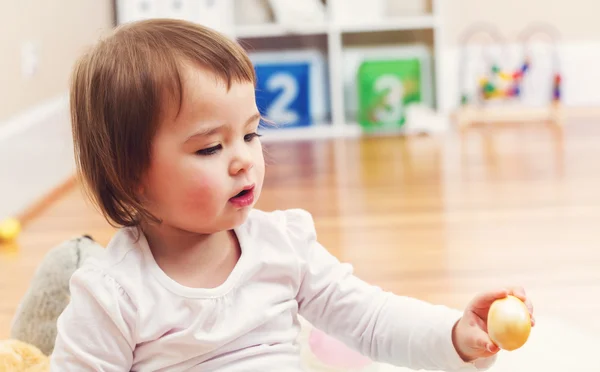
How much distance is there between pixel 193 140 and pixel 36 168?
1578 mm

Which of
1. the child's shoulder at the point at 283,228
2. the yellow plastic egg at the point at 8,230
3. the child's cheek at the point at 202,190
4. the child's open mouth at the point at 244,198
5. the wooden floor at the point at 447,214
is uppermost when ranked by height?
the child's cheek at the point at 202,190

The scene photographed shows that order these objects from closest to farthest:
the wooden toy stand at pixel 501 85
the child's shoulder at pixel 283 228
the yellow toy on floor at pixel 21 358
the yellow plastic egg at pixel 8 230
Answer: the child's shoulder at pixel 283 228 < the yellow toy on floor at pixel 21 358 < the yellow plastic egg at pixel 8 230 < the wooden toy stand at pixel 501 85

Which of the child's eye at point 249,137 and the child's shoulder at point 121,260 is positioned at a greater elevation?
the child's eye at point 249,137

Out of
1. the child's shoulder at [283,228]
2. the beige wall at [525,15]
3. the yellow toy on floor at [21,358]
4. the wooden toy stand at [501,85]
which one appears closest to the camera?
the child's shoulder at [283,228]

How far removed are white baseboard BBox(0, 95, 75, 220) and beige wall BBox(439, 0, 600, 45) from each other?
1426 millimetres

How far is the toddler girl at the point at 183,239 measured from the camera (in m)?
0.82

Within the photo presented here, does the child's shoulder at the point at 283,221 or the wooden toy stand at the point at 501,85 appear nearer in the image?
the child's shoulder at the point at 283,221

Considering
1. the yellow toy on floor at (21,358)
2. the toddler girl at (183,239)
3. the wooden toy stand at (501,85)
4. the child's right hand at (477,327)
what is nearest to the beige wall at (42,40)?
the yellow toy on floor at (21,358)

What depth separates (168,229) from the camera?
2.88 ft

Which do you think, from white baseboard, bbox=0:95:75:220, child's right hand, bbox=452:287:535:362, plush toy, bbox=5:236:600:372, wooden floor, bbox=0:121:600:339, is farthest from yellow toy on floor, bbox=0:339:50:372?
white baseboard, bbox=0:95:75:220

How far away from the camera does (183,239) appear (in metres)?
0.88

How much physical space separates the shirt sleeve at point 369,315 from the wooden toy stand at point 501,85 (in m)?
2.13

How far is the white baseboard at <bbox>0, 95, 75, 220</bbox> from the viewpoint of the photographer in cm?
208

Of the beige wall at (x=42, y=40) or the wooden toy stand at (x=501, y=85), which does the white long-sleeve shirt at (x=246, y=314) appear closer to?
the beige wall at (x=42, y=40)
